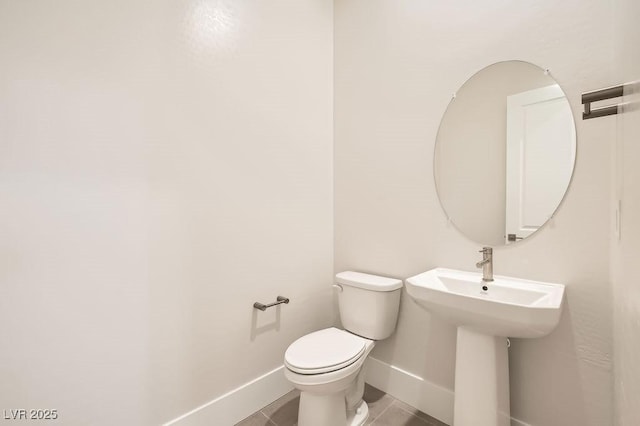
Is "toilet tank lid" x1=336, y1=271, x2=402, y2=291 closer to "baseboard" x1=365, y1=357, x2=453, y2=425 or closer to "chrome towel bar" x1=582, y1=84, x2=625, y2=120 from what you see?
"baseboard" x1=365, y1=357, x2=453, y2=425

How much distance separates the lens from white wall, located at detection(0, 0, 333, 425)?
1055 millimetres

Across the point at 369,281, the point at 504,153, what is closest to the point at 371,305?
the point at 369,281

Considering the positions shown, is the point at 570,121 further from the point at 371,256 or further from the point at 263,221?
the point at 263,221

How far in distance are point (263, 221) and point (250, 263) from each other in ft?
0.85

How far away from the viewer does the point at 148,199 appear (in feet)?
4.30

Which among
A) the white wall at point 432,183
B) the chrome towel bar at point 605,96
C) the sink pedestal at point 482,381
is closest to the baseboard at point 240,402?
the white wall at point 432,183

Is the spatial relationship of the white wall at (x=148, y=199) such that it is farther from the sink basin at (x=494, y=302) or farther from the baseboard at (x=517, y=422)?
the baseboard at (x=517, y=422)

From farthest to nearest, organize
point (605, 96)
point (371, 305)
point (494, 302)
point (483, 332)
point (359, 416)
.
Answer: point (371, 305)
point (359, 416)
point (483, 332)
point (494, 302)
point (605, 96)

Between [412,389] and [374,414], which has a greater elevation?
[412,389]

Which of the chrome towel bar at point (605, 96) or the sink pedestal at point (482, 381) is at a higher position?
the chrome towel bar at point (605, 96)

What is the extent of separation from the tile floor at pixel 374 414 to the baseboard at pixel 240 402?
1.6 inches

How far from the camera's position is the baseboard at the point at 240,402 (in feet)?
4.75

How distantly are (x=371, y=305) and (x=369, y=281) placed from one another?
139 millimetres

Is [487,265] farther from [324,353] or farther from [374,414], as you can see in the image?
[374,414]
